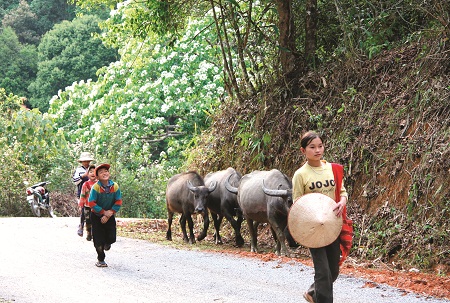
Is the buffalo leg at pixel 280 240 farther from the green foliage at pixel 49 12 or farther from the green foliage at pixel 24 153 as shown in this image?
the green foliage at pixel 49 12

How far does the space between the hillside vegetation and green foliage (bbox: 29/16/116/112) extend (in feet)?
94.0

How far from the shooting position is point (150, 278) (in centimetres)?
1156

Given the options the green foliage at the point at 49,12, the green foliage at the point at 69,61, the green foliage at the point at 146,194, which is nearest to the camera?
the green foliage at the point at 146,194

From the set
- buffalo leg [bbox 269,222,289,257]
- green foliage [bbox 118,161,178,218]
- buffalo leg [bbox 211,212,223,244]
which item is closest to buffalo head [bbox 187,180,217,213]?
buffalo leg [bbox 211,212,223,244]

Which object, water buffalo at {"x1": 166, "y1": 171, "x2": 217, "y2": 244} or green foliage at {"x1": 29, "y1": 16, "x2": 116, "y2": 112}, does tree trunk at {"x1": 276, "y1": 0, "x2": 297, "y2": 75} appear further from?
green foliage at {"x1": 29, "y1": 16, "x2": 116, "y2": 112}

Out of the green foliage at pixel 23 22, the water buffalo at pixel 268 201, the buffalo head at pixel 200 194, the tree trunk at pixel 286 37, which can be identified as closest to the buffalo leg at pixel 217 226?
the buffalo head at pixel 200 194

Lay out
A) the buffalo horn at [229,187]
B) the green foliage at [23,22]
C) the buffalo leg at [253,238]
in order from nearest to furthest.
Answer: the buffalo leg at [253,238]
the buffalo horn at [229,187]
the green foliage at [23,22]

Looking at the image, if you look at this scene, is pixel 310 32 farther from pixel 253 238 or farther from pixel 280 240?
pixel 280 240

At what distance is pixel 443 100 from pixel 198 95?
18.5 metres

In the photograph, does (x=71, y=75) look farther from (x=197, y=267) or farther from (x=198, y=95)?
(x=197, y=267)

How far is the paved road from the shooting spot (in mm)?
9852

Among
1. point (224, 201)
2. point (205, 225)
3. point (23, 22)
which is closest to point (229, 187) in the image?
point (224, 201)

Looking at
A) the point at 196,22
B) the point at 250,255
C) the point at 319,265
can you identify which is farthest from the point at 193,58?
the point at 319,265

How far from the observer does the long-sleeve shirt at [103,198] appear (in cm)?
1247
